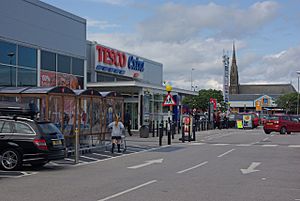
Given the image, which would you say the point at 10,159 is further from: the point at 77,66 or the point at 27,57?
the point at 77,66

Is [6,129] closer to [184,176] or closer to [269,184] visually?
[184,176]

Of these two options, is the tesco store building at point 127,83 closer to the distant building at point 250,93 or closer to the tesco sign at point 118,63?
the tesco sign at point 118,63

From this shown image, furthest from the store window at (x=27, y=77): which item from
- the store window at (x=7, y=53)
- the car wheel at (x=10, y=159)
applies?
the car wheel at (x=10, y=159)

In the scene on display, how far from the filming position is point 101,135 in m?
22.8

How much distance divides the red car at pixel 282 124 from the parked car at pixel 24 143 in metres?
28.3

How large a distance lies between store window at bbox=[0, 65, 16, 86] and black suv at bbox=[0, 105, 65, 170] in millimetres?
11756

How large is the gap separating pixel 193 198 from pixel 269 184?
10.1 ft

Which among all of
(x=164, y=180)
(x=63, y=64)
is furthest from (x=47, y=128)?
(x=63, y=64)

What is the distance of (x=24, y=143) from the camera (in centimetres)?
1466

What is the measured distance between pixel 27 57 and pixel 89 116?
868 centimetres

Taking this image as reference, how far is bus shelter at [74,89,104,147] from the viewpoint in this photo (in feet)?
68.5

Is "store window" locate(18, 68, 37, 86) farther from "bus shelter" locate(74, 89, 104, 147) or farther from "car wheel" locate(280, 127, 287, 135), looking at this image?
"car wheel" locate(280, 127, 287, 135)

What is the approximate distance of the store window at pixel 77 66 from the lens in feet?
112

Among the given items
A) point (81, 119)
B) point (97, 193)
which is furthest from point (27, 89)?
point (97, 193)
